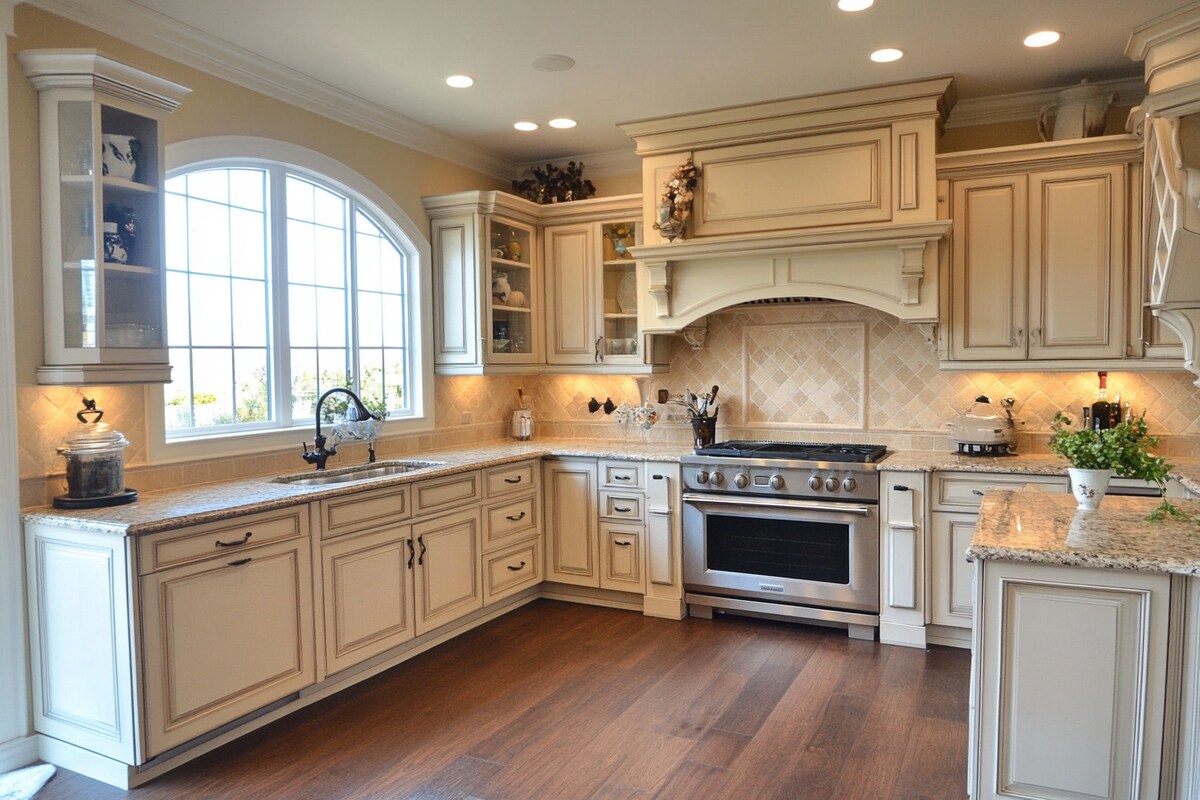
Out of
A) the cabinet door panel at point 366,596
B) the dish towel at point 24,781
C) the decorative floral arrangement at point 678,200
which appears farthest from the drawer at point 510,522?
the dish towel at point 24,781

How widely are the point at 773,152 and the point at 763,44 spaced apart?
902 mm

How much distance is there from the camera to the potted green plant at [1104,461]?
98.7 inches

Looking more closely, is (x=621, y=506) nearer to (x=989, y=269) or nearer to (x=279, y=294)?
(x=279, y=294)

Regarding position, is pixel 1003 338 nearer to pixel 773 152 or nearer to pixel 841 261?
pixel 841 261

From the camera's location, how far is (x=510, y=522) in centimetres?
451

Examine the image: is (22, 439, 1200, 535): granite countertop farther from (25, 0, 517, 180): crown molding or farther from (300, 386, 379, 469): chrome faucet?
(25, 0, 517, 180): crown molding

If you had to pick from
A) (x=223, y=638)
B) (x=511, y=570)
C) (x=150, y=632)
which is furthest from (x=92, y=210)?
(x=511, y=570)

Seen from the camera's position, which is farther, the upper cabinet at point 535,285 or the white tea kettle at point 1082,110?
the upper cabinet at point 535,285

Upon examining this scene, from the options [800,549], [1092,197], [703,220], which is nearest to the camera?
[1092,197]

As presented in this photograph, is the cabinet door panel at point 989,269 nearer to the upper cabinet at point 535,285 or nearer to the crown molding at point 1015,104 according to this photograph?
the crown molding at point 1015,104

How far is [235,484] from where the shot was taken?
351 cm

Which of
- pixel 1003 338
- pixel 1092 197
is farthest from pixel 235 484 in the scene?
pixel 1092 197

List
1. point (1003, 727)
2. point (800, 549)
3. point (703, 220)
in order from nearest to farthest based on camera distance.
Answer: point (1003, 727)
point (800, 549)
point (703, 220)

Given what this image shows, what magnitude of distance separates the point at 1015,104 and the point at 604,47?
224 cm
